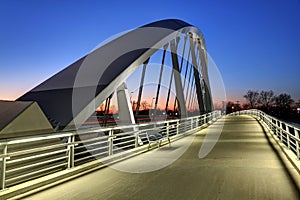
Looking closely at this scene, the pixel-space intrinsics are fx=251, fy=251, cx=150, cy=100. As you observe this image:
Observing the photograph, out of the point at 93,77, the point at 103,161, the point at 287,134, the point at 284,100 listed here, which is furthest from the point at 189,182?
the point at 284,100

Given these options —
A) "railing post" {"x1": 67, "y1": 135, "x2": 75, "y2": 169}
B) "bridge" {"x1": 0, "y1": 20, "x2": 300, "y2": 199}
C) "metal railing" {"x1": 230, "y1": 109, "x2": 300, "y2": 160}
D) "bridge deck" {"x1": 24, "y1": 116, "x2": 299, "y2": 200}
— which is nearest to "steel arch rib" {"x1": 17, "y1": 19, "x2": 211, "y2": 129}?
"bridge" {"x1": 0, "y1": 20, "x2": 300, "y2": 199}

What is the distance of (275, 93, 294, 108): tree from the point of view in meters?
82.1

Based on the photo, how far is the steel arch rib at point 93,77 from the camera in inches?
271

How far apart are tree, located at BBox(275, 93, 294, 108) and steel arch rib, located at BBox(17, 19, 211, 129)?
8245 centimetres

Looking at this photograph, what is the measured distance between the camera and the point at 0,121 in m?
4.40

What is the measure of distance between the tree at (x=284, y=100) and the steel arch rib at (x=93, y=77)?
82.5m

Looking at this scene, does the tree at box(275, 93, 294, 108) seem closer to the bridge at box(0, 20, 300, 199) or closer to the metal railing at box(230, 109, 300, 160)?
the metal railing at box(230, 109, 300, 160)

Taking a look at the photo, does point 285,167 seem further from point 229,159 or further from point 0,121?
point 0,121

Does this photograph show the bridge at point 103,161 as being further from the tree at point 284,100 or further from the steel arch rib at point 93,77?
the tree at point 284,100

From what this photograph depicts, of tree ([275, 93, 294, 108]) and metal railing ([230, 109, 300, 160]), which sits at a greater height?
tree ([275, 93, 294, 108])

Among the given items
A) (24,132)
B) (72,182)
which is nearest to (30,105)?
(24,132)

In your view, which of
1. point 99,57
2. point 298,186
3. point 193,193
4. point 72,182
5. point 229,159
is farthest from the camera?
point 99,57

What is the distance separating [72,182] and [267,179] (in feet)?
10.6

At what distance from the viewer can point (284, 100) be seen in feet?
271
